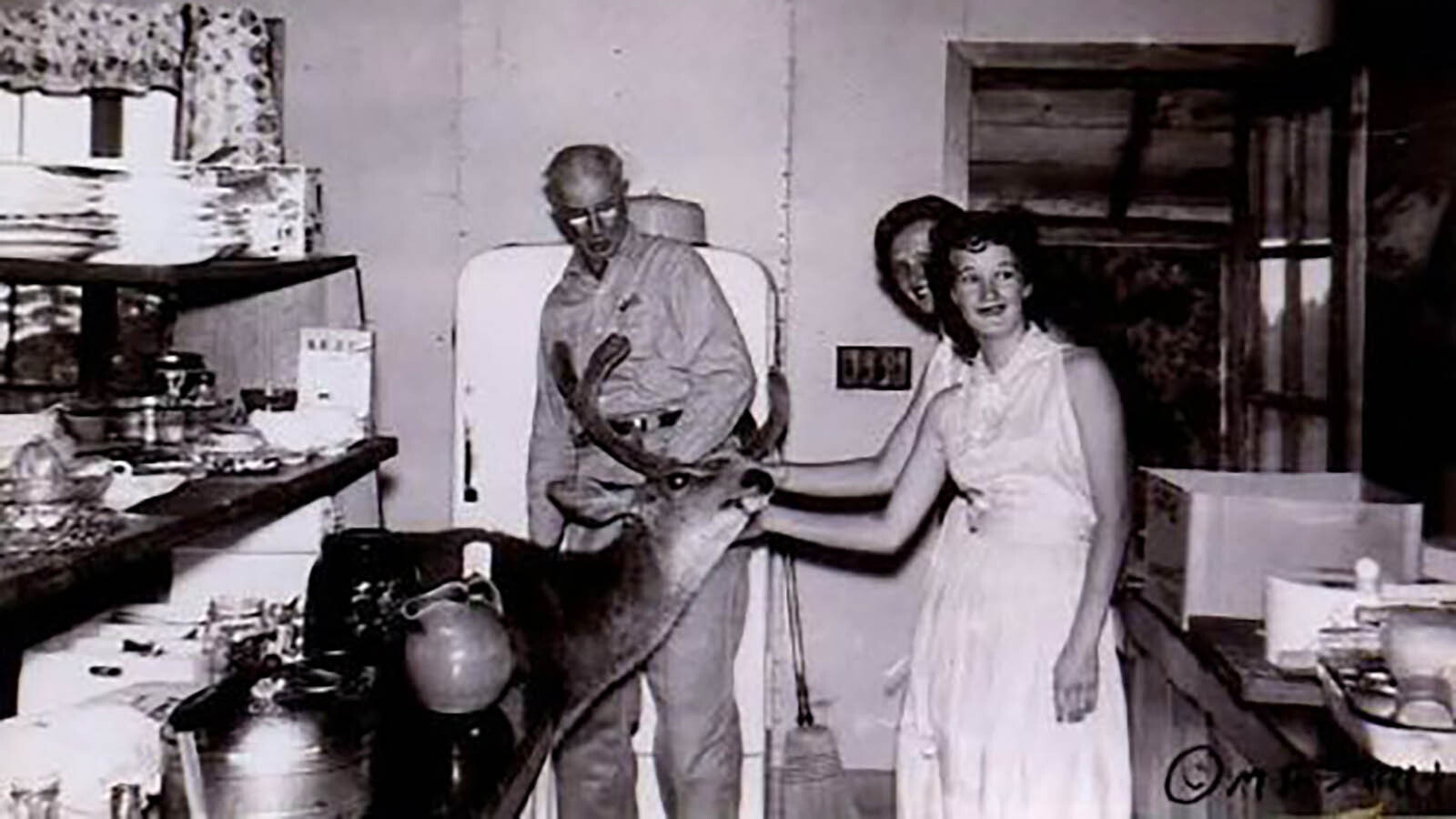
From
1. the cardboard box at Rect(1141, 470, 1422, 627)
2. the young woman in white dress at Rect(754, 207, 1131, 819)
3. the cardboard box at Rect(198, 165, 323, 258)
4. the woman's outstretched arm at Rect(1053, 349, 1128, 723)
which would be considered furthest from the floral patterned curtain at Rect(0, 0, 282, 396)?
the cardboard box at Rect(1141, 470, 1422, 627)

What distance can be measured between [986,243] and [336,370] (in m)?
1.18

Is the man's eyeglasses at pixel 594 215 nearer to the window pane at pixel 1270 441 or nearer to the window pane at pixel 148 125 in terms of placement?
the window pane at pixel 148 125

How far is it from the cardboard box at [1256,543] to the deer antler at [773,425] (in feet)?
2.21

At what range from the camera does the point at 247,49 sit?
139 inches

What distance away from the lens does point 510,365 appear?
327 centimetres

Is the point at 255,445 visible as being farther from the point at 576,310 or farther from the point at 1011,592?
the point at 1011,592

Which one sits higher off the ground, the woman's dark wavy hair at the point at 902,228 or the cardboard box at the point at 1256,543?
the woman's dark wavy hair at the point at 902,228

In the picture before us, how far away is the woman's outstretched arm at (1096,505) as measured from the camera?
238 cm

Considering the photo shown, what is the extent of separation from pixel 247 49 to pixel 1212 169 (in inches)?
91.0

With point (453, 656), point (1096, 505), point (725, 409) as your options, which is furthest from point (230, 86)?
point (1096, 505)

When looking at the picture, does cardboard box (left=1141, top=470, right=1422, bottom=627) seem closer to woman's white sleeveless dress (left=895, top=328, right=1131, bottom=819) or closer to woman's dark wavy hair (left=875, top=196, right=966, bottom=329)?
woman's white sleeveless dress (left=895, top=328, right=1131, bottom=819)

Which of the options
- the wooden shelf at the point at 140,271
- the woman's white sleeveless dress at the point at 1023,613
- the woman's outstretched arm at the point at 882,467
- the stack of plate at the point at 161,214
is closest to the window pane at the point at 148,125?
the wooden shelf at the point at 140,271

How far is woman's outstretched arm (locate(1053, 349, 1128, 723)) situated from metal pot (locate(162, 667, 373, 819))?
1130 millimetres
